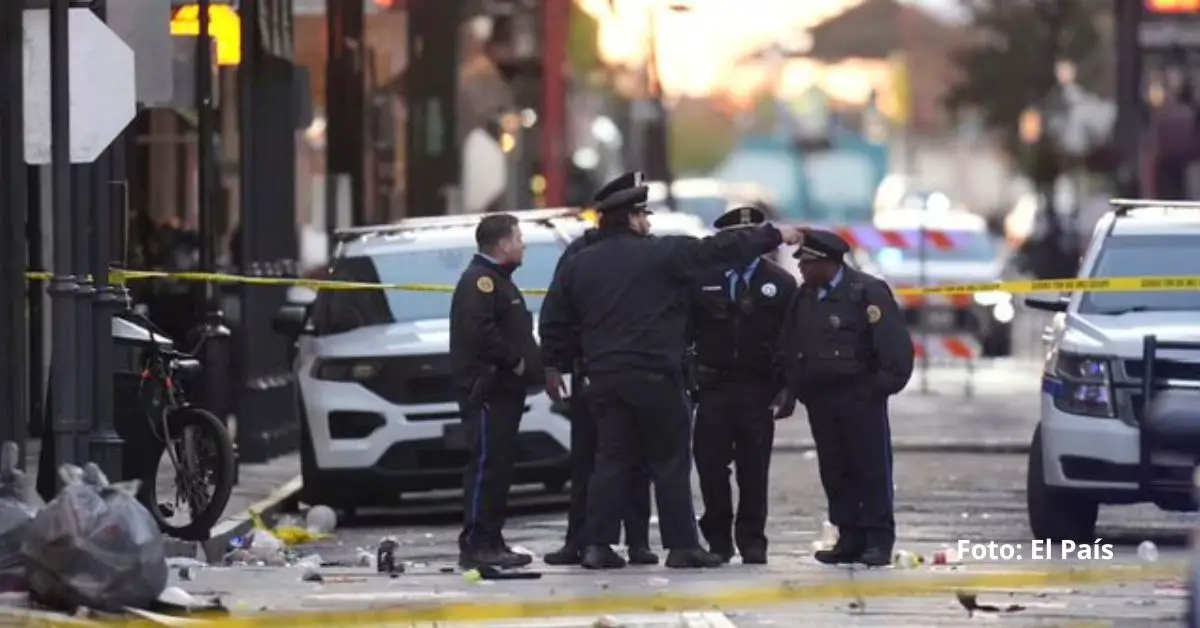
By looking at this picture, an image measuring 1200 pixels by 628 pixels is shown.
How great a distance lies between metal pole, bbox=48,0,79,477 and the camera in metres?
14.6

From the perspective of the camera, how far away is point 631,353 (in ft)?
48.6

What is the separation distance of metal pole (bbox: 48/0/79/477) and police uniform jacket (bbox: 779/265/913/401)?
3.41 m

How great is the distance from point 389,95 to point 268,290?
10.9 m

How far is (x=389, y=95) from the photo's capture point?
34.5 m

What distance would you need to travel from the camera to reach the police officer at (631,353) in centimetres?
1480

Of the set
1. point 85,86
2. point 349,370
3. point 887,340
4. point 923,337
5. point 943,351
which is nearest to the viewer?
point 85,86

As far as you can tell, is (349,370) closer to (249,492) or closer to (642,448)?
(249,492)

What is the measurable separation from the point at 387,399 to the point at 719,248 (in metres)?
4.81

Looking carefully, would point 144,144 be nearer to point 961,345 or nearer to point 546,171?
point 961,345

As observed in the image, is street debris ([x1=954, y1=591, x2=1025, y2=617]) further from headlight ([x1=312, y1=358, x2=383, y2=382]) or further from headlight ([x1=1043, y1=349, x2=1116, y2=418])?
headlight ([x1=312, y1=358, x2=383, y2=382])

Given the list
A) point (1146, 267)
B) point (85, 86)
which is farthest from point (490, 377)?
point (1146, 267)

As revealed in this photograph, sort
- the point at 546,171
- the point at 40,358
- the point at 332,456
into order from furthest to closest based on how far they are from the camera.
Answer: the point at 546,171 < the point at 40,358 < the point at 332,456

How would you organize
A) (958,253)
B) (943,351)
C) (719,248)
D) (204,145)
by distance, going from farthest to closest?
(958,253) < (943,351) < (204,145) < (719,248)

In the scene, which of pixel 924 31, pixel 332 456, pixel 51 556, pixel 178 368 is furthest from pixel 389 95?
pixel 924 31
